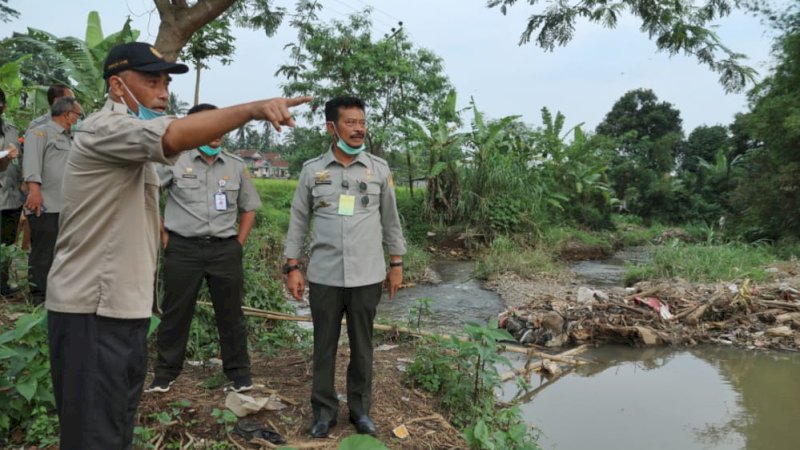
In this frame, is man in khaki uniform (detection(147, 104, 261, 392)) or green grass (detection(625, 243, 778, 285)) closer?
man in khaki uniform (detection(147, 104, 261, 392))

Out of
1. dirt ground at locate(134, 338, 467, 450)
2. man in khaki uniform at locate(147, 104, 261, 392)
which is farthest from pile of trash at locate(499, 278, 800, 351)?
man in khaki uniform at locate(147, 104, 261, 392)

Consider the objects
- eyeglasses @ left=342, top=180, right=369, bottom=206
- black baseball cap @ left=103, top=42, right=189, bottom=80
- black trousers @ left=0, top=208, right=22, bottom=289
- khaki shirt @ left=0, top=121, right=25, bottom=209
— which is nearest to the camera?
black baseball cap @ left=103, top=42, right=189, bottom=80

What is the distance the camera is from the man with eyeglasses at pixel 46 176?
14.4 ft

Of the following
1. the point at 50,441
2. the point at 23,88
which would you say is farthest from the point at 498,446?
the point at 23,88

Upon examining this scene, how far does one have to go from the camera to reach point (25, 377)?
2584mm

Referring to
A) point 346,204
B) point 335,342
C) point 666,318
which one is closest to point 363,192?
point 346,204

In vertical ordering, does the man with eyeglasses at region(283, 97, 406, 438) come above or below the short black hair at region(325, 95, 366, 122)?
below

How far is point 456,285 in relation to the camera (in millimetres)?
9828

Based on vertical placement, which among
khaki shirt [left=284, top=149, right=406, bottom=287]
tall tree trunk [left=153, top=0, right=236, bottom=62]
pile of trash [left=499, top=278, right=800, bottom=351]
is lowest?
pile of trash [left=499, top=278, right=800, bottom=351]

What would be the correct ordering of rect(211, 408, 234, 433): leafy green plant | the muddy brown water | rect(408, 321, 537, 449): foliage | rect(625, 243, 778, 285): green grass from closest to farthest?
rect(211, 408, 234, 433): leafy green plant, rect(408, 321, 537, 449): foliage, the muddy brown water, rect(625, 243, 778, 285): green grass

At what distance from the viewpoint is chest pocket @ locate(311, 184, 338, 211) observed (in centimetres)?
321

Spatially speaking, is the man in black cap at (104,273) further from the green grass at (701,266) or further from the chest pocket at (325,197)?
the green grass at (701,266)

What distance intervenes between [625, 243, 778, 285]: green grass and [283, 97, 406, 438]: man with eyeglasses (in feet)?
23.9

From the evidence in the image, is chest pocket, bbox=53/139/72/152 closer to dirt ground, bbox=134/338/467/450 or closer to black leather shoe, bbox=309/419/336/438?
dirt ground, bbox=134/338/467/450
